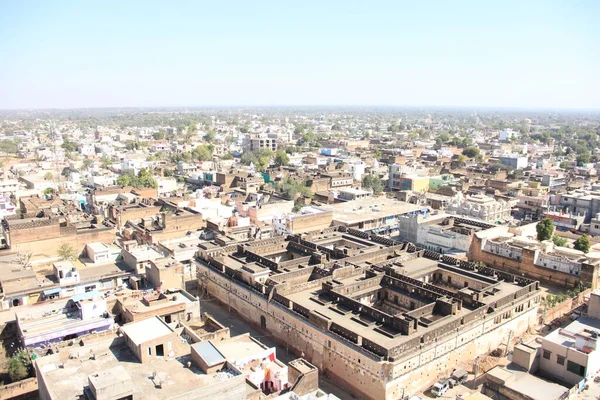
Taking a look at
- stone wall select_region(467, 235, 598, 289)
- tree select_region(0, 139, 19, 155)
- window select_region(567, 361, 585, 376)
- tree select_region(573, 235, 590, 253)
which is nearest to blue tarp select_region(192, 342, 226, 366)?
window select_region(567, 361, 585, 376)

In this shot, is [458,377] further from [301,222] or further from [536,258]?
[301,222]

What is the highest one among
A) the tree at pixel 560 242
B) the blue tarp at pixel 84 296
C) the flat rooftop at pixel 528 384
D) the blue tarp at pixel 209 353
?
the blue tarp at pixel 209 353

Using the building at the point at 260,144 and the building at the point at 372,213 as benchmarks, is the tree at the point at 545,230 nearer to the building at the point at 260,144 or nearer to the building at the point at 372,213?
the building at the point at 372,213

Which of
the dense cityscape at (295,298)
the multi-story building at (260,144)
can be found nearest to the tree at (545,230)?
the dense cityscape at (295,298)

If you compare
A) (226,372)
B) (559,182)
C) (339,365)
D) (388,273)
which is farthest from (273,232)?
(559,182)

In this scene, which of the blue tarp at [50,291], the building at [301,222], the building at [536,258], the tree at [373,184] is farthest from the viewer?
the tree at [373,184]

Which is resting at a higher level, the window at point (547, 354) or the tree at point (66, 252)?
the tree at point (66, 252)

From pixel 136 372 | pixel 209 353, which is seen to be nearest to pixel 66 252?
pixel 136 372
